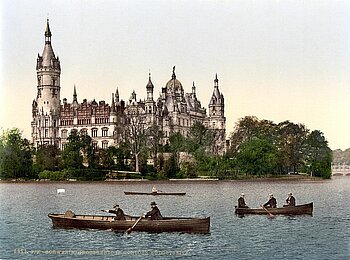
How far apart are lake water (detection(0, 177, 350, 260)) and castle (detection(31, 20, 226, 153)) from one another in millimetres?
727

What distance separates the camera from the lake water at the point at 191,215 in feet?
24.4

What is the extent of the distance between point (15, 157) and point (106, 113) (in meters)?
1.53

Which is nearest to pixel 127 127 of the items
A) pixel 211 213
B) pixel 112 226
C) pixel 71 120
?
pixel 71 120

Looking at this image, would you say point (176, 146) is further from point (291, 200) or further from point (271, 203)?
point (291, 200)

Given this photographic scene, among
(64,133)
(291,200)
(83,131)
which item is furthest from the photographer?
(83,131)

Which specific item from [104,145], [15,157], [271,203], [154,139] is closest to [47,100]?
[15,157]

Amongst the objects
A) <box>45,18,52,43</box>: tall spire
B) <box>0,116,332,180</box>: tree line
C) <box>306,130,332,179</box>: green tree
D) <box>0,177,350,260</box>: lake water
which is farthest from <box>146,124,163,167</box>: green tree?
<box>45,18,52,43</box>: tall spire

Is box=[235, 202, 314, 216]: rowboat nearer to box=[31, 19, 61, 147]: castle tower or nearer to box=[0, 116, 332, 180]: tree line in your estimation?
box=[0, 116, 332, 180]: tree line

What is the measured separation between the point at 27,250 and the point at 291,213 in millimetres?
3827

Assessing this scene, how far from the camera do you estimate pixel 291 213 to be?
9789 millimetres

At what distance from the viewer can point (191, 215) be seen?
376 inches

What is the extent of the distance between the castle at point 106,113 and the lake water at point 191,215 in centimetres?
73

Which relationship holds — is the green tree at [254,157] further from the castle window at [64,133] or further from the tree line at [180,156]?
the castle window at [64,133]

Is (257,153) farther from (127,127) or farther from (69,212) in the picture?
(69,212)
